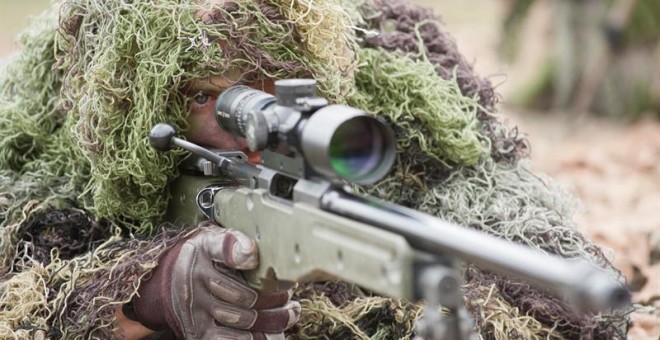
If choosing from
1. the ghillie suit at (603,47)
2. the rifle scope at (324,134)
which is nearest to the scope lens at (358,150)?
the rifle scope at (324,134)

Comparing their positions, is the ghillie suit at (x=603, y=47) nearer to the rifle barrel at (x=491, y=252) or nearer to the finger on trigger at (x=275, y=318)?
the finger on trigger at (x=275, y=318)

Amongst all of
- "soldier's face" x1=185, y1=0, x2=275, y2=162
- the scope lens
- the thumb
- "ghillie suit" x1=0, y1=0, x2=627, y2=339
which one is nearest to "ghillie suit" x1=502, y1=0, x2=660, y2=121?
"ghillie suit" x1=0, y1=0, x2=627, y2=339

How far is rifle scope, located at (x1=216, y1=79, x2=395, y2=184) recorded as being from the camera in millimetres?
1846

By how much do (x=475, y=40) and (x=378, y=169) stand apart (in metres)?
8.89

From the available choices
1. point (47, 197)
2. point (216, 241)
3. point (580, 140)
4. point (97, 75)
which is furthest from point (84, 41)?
point (580, 140)

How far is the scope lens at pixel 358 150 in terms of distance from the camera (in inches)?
73.5

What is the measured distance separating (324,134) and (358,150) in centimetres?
9

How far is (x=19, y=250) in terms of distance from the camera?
8.55ft

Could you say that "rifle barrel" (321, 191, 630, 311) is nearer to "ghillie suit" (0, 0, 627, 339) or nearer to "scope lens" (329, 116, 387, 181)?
"scope lens" (329, 116, 387, 181)

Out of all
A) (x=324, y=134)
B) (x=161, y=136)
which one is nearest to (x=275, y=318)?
(x=161, y=136)

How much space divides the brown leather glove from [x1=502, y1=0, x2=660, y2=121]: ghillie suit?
5.31 meters

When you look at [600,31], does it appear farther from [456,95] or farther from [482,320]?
[482,320]

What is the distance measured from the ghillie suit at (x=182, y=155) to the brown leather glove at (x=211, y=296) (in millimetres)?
62

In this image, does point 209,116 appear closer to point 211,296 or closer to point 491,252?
point 211,296
